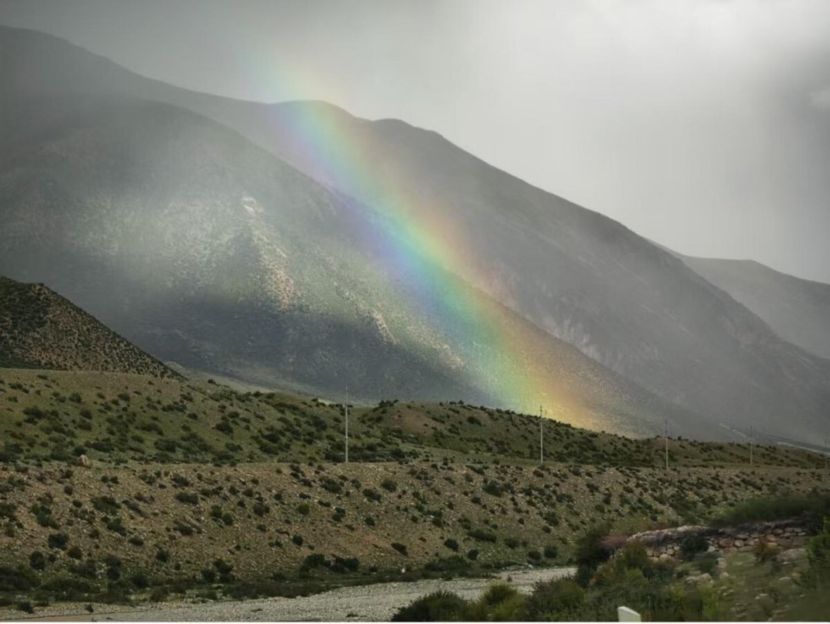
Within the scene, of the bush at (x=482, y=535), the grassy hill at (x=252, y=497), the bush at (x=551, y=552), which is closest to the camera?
the grassy hill at (x=252, y=497)

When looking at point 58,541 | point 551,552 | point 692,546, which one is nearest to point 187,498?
point 58,541

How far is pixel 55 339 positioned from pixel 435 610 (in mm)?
61135

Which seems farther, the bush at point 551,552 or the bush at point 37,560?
the bush at point 551,552

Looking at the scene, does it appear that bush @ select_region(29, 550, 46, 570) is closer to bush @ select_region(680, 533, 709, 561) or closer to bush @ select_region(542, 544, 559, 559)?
bush @ select_region(680, 533, 709, 561)

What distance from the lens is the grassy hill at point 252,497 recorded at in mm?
33531

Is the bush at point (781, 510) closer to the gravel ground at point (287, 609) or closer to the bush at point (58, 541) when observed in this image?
the gravel ground at point (287, 609)

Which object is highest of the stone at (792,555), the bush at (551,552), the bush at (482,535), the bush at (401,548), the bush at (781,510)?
the bush at (781,510)

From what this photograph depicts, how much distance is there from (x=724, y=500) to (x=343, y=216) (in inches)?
5263

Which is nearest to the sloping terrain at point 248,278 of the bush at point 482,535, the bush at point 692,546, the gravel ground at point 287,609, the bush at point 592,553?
the bush at point 482,535

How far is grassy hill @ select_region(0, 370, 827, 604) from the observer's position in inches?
1320

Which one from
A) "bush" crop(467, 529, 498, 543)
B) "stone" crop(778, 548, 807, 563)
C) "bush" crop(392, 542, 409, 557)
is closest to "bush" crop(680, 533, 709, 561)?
"stone" crop(778, 548, 807, 563)

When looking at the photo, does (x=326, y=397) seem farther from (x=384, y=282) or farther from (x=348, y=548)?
(x=348, y=548)

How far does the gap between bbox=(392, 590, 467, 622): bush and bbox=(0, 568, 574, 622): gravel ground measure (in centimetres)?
66

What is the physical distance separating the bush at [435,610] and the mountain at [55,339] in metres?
53.8
